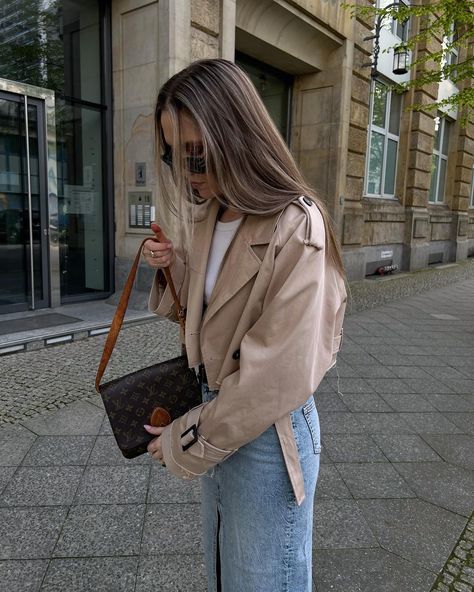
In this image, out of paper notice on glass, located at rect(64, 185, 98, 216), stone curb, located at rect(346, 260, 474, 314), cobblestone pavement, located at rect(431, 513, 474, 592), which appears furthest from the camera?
stone curb, located at rect(346, 260, 474, 314)

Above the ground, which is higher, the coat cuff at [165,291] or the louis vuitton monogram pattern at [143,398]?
the coat cuff at [165,291]

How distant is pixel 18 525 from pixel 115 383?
5.17 ft

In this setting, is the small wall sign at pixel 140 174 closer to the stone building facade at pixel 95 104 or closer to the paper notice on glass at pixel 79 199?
the stone building facade at pixel 95 104

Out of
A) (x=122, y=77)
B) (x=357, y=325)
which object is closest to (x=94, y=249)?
(x=122, y=77)

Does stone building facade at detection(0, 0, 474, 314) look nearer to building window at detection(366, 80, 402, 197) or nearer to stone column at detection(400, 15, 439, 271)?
building window at detection(366, 80, 402, 197)

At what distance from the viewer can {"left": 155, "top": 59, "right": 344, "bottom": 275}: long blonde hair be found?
3.44 ft

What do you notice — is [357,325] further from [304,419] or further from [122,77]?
[304,419]

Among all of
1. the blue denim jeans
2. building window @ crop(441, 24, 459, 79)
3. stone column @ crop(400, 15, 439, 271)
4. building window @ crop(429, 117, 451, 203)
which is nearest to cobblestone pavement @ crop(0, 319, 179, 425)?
the blue denim jeans

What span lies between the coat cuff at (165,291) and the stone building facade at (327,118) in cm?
18

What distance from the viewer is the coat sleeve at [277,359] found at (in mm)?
972

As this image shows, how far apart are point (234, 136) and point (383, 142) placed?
12796 millimetres

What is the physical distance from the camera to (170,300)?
148cm

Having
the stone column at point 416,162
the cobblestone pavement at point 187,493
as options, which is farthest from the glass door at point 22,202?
the stone column at point 416,162

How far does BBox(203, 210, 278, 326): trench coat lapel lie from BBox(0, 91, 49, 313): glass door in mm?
6098
